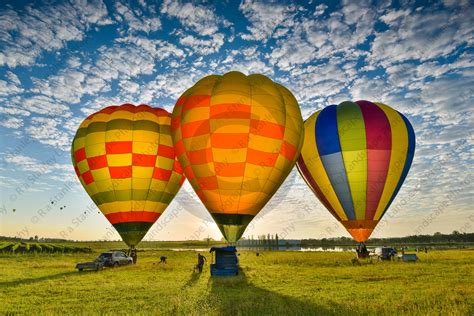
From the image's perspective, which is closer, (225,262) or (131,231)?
(225,262)

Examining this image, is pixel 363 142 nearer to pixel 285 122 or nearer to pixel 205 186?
pixel 285 122

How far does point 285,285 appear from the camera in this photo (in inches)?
692

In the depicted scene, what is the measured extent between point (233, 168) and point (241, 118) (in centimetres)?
290

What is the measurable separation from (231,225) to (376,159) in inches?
548

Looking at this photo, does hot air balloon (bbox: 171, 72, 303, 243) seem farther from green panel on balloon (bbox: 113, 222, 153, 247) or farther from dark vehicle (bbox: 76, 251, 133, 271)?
dark vehicle (bbox: 76, 251, 133, 271)

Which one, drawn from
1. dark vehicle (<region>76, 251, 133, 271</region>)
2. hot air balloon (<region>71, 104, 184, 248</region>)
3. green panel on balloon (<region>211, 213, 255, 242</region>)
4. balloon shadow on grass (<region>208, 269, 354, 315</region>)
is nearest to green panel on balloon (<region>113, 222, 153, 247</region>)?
hot air balloon (<region>71, 104, 184, 248</region>)

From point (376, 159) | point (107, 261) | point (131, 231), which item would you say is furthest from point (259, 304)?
point (376, 159)

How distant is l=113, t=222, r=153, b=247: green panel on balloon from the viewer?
28406 mm

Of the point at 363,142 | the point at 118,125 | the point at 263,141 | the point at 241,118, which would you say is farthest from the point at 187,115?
the point at 363,142

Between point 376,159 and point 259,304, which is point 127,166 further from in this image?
point 376,159

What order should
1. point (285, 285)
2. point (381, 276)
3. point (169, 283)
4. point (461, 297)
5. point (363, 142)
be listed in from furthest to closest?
1. point (363, 142)
2. point (381, 276)
3. point (169, 283)
4. point (285, 285)
5. point (461, 297)

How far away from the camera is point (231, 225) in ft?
68.9

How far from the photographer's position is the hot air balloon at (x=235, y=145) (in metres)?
20.9

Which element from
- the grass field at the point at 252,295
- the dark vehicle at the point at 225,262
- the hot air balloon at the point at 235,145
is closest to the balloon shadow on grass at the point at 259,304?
the grass field at the point at 252,295
